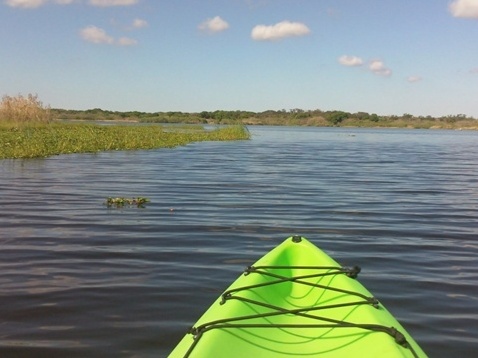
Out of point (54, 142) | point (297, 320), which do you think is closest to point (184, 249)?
point (297, 320)

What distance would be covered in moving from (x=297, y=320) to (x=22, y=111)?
136 feet

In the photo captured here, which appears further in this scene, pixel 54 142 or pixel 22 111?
pixel 22 111

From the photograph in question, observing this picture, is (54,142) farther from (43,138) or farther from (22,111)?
(22,111)

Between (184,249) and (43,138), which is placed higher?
(43,138)

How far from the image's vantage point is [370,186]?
1916 cm

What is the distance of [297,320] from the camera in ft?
15.9

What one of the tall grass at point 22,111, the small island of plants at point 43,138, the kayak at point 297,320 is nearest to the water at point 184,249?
the kayak at point 297,320

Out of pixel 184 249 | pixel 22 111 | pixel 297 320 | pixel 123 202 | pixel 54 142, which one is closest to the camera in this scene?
pixel 297 320

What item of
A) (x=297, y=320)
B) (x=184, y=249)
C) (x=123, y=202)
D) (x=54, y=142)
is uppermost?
(x=54, y=142)

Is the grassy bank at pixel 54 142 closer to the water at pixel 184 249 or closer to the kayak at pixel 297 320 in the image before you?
the water at pixel 184 249

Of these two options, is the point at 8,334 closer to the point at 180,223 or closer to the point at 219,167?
the point at 180,223

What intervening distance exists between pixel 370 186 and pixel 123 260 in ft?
40.4

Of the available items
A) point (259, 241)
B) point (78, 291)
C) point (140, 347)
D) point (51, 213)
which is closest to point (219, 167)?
point (51, 213)

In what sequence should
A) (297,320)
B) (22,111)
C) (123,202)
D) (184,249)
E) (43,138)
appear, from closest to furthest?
(297,320) < (184,249) < (123,202) < (43,138) < (22,111)
